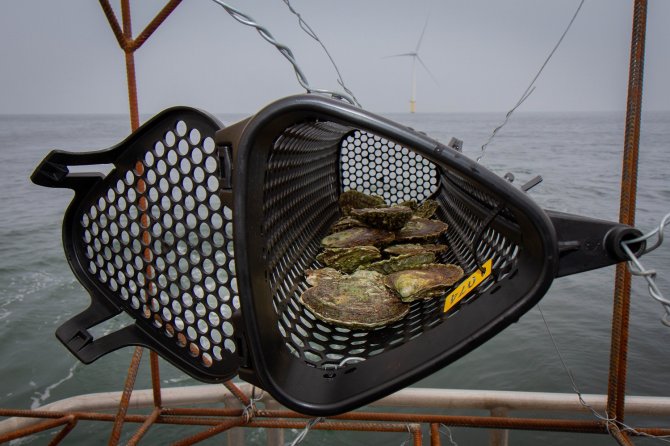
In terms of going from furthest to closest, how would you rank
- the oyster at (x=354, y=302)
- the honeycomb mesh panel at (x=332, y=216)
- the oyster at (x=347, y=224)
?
the oyster at (x=347, y=224) < the oyster at (x=354, y=302) < the honeycomb mesh panel at (x=332, y=216)

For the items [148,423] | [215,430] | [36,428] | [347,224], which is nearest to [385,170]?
[347,224]

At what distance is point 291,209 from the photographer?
3.82 ft

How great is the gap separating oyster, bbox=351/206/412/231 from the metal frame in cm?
57

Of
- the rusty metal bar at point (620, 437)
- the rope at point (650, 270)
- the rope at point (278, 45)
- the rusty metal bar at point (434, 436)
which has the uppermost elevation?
the rope at point (278, 45)

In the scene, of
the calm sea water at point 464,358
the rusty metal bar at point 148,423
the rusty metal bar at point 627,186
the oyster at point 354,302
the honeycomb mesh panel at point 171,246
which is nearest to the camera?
the honeycomb mesh panel at point 171,246

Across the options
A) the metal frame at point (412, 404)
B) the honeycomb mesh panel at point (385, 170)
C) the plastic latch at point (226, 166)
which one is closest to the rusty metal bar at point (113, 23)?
the metal frame at point (412, 404)

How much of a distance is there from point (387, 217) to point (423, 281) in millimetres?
394

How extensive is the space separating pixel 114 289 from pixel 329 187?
1064 millimetres

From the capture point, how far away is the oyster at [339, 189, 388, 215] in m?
1.64

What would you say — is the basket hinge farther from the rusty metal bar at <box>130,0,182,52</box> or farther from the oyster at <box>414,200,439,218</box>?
the oyster at <box>414,200,439,218</box>

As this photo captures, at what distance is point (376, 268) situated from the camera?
122 centimetres

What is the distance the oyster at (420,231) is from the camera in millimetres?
1337

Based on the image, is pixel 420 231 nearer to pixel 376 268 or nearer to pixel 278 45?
pixel 376 268

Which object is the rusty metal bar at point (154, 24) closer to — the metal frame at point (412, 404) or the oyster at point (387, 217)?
the metal frame at point (412, 404)
